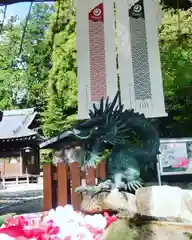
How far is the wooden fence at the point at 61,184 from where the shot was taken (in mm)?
2201

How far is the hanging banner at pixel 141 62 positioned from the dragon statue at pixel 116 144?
160 centimetres

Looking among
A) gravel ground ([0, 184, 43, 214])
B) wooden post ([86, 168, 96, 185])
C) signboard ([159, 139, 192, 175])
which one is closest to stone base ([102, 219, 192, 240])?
wooden post ([86, 168, 96, 185])

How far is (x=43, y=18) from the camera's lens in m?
18.5


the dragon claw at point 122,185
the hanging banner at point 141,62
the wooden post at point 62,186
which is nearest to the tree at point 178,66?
the hanging banner at point 141,62

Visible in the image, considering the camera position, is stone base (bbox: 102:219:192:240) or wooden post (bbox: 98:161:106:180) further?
wooden post (bbox: 98:161:106:180)

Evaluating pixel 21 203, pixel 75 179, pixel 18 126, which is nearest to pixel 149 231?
pixel 75 179

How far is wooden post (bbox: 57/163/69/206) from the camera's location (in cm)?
219

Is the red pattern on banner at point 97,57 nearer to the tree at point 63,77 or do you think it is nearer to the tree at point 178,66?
the tree at point 178,66

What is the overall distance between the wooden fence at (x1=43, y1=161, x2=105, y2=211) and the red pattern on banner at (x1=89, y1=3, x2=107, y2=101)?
207 cm

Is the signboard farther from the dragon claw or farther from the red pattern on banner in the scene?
the dragon claw

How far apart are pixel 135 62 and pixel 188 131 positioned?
356 cm

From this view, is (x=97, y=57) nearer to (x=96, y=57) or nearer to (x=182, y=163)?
(x=96, y=57)

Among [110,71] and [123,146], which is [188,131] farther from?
[123,146]

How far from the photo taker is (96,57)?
14.2 feet
